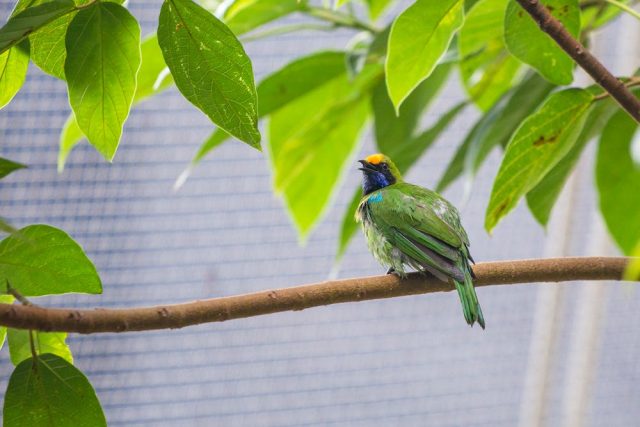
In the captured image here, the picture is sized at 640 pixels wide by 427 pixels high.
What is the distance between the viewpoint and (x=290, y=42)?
2229 mm

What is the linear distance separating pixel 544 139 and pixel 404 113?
23.3 inches

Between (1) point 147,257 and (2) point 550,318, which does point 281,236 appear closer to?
(1) point 147,257

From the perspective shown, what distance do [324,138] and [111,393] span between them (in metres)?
0.84

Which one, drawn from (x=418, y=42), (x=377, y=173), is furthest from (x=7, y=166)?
(x=377, y=173)

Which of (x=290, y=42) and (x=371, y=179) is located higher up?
(x=371, y=179)

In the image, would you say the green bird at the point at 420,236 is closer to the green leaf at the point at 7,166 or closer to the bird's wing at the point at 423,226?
the bird's wing at the point at 423,226

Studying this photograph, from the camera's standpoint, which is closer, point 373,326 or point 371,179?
point 371,179

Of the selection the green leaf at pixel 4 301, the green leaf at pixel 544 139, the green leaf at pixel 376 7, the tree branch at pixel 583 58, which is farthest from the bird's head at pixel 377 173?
the green leaf at pixel 4 301

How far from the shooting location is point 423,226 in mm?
1142

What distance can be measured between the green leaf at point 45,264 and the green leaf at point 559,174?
59 centimetres

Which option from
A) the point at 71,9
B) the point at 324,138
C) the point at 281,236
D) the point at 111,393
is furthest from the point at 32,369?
the point at 281,236

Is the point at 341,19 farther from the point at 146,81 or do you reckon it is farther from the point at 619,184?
the point at 619,184

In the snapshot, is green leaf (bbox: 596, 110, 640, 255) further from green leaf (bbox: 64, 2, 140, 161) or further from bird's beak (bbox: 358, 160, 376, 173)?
green leaf (bbox: 64, 2, 140, 161)

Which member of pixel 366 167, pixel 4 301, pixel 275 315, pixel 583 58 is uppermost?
pixel 583 58
